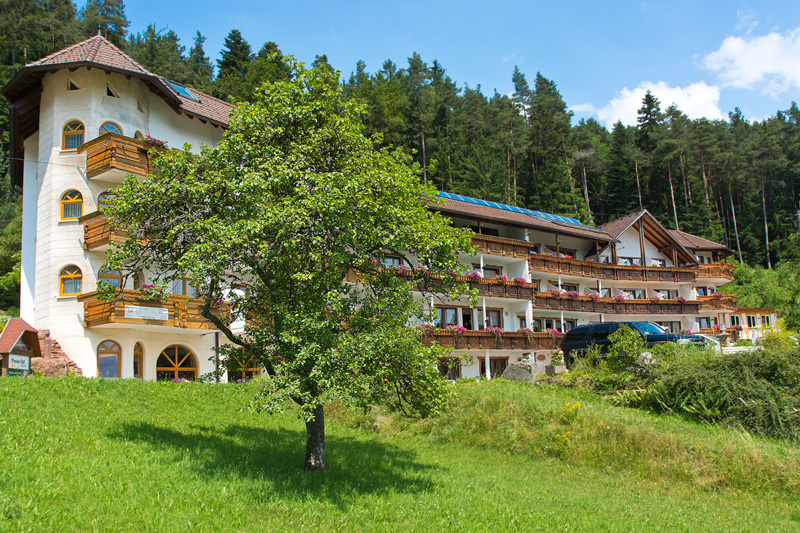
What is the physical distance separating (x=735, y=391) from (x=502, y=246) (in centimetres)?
2084

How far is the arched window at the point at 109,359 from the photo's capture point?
24.2m

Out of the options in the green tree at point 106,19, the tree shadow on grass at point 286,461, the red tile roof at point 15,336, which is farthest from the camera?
the green tree at point 106,19

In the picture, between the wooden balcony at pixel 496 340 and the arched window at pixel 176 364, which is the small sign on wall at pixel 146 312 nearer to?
the arched window at pixel 176 364

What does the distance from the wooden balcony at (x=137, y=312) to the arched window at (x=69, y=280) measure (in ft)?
3.25

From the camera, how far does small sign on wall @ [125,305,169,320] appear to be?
2345 cm

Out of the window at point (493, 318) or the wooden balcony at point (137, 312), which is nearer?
the wooden balcony at point (137, 312)

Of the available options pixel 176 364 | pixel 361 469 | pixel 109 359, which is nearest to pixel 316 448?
pixel 361 469

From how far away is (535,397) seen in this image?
2012 centimetres

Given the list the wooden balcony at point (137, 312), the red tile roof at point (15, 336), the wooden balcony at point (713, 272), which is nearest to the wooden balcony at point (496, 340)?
the wooden balcony at point (137, 312)

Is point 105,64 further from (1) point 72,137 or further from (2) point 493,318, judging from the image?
(2) point 493,318

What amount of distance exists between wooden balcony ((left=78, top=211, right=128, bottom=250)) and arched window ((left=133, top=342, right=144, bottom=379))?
13.6 feet

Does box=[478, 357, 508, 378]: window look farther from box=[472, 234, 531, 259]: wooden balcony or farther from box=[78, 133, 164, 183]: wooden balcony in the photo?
box=[78, 133, 164, 183]: wooden balcony

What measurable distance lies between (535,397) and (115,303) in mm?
15520

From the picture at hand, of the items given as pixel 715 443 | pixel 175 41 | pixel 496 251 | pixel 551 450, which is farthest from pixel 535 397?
pixel 175 41
